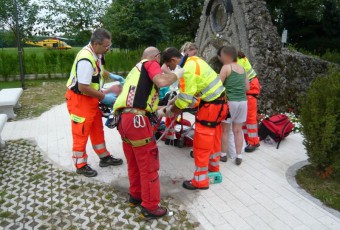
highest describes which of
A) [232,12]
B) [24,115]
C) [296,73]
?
[232,12]

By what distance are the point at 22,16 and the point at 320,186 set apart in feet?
53.6

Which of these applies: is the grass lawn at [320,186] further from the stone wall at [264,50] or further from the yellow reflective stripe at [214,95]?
the stone wall at [264,50]

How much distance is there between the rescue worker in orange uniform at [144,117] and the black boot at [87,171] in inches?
49.4

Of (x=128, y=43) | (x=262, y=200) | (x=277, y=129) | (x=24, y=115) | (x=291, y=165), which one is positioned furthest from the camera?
(x=128, y=43)

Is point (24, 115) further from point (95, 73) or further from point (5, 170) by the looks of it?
point (95, 73)

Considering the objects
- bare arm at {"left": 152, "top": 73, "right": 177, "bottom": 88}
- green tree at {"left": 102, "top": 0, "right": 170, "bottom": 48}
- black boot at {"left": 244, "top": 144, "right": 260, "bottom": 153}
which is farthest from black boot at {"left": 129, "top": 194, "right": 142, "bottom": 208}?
green tree at {"left": 102, "top": 0, "right": 170, "bottom": 48}

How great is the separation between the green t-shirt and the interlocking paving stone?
1.80m

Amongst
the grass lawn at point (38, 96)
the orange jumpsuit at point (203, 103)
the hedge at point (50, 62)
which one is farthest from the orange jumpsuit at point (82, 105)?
the hedge at point (50, 62)

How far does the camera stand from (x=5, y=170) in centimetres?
475

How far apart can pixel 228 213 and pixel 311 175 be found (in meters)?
1.71

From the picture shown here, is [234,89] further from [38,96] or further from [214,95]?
[38,96]

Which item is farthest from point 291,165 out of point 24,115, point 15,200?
point 24,115

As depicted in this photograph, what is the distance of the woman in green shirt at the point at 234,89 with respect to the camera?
4586mm

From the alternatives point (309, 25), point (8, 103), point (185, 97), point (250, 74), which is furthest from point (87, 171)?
point (309, 25)
